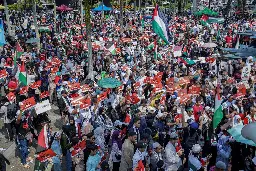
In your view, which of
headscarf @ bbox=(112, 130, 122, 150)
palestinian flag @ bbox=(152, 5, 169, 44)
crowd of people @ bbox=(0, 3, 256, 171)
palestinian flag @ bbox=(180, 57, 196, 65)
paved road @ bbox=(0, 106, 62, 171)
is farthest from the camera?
palestinian flag @ bbox=(180, 57, 196, 65)

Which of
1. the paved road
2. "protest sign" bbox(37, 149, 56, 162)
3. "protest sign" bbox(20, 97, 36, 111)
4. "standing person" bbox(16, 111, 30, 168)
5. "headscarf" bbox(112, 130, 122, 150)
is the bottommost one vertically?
the paved road

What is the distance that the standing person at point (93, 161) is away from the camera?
291 inches

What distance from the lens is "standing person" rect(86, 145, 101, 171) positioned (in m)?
7.38

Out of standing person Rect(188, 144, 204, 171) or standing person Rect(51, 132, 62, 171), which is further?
standing person Rect(51, 132, 62, 171)

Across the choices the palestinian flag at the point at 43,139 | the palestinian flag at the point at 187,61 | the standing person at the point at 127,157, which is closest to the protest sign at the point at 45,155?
the palestinian flag at the point at 43,139

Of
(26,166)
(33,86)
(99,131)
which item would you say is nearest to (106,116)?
(99,131)

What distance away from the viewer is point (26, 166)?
1009 cm

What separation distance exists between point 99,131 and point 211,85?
6338 millimetres

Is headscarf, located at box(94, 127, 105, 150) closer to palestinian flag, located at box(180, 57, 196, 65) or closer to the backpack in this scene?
the backpack

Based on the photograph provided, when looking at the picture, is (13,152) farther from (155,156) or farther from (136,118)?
(155,156)

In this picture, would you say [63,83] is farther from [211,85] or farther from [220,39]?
[220,39]

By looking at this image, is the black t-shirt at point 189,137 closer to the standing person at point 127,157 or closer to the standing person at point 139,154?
the standing person at point 139,154

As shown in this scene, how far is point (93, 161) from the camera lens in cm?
740

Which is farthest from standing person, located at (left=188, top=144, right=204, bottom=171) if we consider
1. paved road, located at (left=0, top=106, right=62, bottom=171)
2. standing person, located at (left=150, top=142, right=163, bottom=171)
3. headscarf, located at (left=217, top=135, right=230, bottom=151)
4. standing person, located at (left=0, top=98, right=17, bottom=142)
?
standing person, located at (left=0, top=98, right=17, bottom=142)
